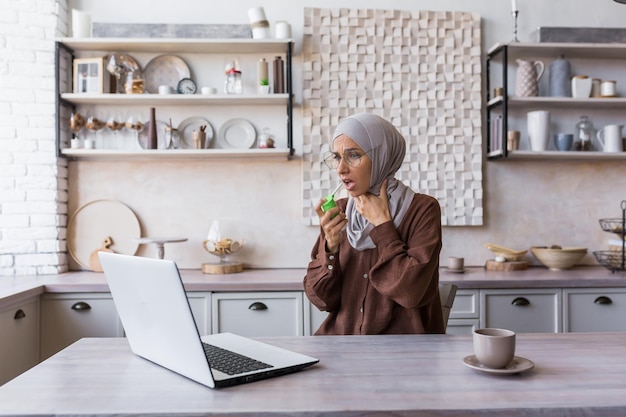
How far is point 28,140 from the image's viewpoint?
314 centimetres

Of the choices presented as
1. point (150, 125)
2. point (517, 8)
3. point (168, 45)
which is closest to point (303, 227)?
point (150, 125)

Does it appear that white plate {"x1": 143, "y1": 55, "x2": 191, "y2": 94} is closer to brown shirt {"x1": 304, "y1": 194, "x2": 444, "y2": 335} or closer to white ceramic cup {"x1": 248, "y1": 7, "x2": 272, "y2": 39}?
white ceramic cup {"x1": 248, "y1": 7, "x2": 272, "y2": 39}

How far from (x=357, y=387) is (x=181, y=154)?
2.35 meters

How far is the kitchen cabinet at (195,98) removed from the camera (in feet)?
10.3

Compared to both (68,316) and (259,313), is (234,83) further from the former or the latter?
(68,316)

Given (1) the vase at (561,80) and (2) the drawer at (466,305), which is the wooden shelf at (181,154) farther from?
(1) the vase at (561,80)

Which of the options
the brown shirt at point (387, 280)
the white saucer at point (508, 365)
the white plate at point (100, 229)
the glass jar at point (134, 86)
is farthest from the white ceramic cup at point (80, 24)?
the white saucer at point (508, 365)

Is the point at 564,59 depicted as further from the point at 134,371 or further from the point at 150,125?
the point at 134,371

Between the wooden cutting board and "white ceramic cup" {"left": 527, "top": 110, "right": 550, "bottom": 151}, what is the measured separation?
0.68 m

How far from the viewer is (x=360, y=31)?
338 centimetres

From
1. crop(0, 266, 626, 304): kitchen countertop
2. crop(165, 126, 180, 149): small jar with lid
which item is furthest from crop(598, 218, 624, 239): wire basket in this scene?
crop(165, 126, 180, 149): small jar with lid

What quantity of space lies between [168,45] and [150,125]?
468 mm

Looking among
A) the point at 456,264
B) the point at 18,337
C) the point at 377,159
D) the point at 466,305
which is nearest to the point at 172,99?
the point at 18,337

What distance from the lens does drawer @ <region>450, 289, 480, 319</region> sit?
286 cm
